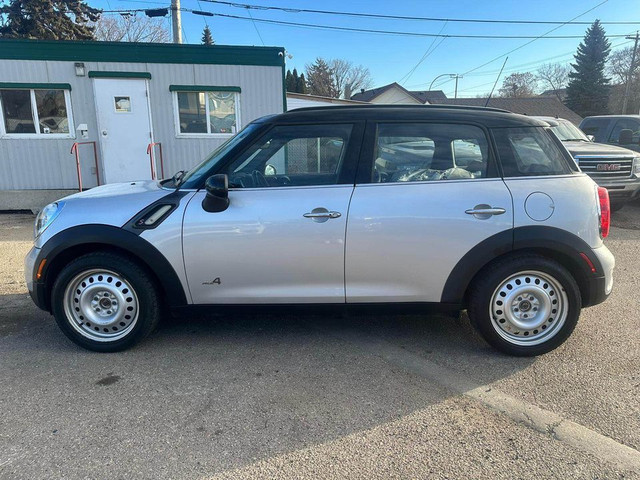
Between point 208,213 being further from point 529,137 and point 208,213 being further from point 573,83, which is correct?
point 573,83

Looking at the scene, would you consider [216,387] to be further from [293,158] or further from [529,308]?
[529,308]

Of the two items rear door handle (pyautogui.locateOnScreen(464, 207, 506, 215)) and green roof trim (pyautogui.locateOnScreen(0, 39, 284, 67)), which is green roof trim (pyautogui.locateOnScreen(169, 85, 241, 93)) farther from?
rear door handle (pyautogui.locateOnScreen(464, 207, 506, 215))

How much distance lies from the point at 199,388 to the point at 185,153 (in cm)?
857

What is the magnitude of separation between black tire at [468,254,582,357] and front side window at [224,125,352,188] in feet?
4.42

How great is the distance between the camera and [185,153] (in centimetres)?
1066

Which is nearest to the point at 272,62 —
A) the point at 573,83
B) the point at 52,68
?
the point at 52,68

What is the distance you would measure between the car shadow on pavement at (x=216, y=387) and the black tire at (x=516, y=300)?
15 centimetres

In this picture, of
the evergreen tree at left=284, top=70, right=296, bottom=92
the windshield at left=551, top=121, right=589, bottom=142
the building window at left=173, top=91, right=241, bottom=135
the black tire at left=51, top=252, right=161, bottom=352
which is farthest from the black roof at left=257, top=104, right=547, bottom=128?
the evergreen tree at left=284, top=70, right=296, bottom=92

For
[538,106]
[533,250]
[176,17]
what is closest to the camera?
[533,250]

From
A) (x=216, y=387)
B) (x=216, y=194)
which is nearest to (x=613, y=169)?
(x=216, y=194)

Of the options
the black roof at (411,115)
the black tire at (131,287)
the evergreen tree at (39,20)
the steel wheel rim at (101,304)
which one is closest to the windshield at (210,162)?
the black roof at (411,115)

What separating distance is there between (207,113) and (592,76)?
52.0 meters

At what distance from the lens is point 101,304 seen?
11.2 ft

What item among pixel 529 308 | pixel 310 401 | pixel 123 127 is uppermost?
pixel 123 127
